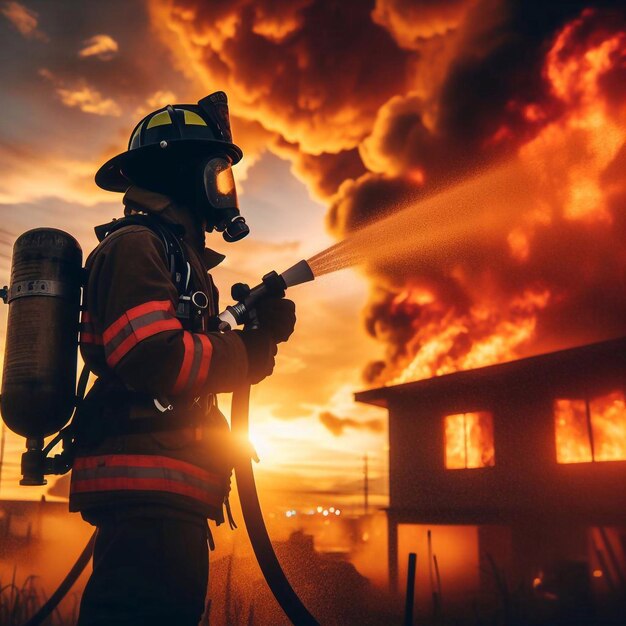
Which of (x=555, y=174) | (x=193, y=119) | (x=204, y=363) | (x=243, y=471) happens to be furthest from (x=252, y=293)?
(x=555, y=174)

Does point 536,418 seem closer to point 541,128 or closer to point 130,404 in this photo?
point 130,404

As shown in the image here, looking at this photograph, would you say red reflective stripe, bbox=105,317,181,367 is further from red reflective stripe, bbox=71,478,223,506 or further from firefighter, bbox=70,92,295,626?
red reflective stripe, bbox=71,478,223,506

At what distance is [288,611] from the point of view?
2736 mm

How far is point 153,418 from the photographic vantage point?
253 cm

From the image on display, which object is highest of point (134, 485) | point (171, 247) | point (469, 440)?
point (469, 440)

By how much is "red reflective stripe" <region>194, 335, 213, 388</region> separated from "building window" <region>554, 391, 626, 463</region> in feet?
45.6

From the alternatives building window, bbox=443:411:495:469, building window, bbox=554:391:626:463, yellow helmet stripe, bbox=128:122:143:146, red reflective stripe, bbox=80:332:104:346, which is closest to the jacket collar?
yellow helmet stripe, bbox=128:122:143:146

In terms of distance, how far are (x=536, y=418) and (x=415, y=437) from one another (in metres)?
3.75

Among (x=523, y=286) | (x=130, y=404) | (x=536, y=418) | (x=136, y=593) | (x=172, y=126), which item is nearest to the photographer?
(x=136, y=593)

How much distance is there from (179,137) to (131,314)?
1.05 m

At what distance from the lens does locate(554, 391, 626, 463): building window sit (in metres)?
14.5

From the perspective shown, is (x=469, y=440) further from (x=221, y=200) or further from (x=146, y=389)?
(x=146, y=389)

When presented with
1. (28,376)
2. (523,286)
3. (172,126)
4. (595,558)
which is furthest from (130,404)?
(523,286)

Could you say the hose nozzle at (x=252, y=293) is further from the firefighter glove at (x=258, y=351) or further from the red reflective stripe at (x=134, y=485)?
the red reflective stripe at (x=134, y=485)
